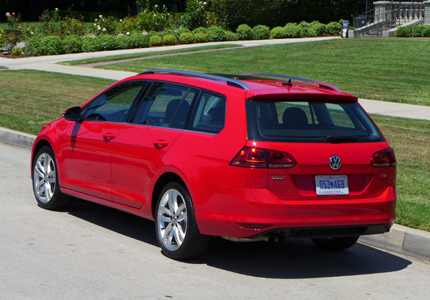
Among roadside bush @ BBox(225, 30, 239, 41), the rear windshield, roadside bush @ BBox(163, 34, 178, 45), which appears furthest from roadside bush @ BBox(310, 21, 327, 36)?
the rear windshield

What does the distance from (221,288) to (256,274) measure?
56 cm

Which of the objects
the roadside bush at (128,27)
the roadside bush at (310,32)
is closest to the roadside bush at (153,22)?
the roadside bush at (128,27)

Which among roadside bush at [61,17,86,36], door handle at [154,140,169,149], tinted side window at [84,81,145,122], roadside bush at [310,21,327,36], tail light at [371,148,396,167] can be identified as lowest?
A: roadside bush at [310,21,327,36]

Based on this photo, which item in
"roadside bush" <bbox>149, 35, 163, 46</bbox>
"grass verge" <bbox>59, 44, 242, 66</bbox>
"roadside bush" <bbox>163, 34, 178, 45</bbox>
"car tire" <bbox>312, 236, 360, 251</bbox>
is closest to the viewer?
"car tire" <bbox>312, 236, 360, 251</bbox>

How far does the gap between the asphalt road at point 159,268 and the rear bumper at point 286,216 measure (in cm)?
41

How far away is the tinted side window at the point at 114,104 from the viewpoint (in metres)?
7.66

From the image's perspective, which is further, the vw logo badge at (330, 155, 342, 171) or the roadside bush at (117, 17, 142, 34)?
the roadside bush at (117, 17, 142, 34)

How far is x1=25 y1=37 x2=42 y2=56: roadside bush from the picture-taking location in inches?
1305

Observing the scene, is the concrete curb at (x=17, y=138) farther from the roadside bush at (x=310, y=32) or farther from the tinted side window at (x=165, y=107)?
the roadside bush at (x=310, y=32)

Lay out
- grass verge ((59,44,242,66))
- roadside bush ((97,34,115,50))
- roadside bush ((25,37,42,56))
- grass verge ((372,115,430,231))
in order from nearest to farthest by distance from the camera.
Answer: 1. grass verge ((372,115,430,231))
2. grass verge ((59,44,242,66))
3. roadside bush ((25,37,42,56))
4. roadside bush ((97,34,115,50))

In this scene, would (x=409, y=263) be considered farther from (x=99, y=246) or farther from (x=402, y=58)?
(x=402, y=58)

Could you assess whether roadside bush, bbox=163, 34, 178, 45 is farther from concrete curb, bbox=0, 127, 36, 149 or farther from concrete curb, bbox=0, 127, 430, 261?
concrete curb, bbox=0, 127, 430, 261

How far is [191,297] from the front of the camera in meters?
5.75

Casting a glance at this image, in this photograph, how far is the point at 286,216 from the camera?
6109 millimetres
